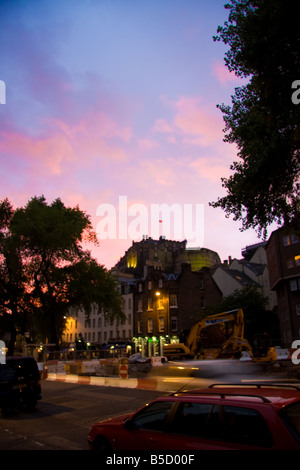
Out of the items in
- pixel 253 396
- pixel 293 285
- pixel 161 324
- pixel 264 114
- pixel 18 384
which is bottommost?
pixel 18 384

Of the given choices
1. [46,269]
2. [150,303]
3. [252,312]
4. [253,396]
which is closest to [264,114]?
[253,396]

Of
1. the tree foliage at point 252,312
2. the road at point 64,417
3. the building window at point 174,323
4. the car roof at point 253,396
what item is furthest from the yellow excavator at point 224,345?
the building window at point 174,323

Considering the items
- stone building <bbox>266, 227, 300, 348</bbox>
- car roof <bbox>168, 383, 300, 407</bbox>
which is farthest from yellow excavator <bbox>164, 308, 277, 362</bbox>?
car roof <bbox>168, 383, 300, 407</bbox>

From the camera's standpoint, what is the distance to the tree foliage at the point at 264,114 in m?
12.5

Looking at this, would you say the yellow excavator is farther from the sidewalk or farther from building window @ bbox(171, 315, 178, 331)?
building window @ bbox(171, 315, 178, 331)

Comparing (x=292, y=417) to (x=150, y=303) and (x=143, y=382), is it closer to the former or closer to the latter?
(x=143, y=382)

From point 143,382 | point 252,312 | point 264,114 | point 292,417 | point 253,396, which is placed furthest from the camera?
point 252,312

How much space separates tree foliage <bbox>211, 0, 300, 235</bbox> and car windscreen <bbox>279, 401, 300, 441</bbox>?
888 centimetres

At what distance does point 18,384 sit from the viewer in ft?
40.7

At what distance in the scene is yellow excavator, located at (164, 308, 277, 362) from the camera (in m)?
24.9

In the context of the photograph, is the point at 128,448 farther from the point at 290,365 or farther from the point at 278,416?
the point at 290,365

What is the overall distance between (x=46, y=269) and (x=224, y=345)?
62.3 ft

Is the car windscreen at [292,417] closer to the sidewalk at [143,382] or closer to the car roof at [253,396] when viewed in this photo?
the car roof at [253,396]

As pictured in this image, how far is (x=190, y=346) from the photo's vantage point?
28.0 metres
